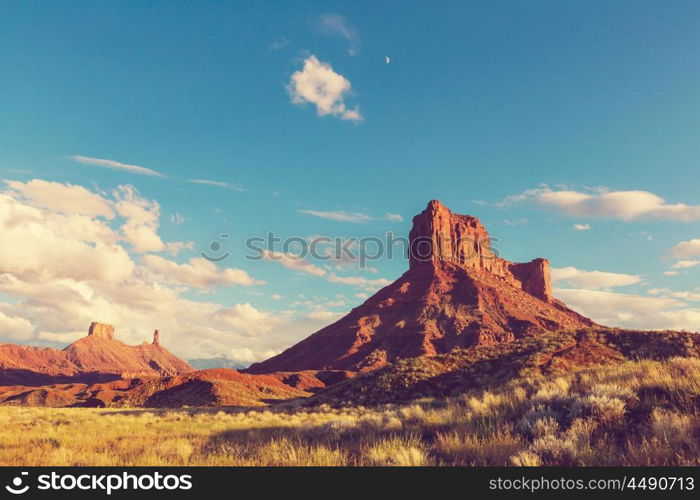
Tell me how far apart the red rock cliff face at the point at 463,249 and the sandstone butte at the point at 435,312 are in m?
0.40

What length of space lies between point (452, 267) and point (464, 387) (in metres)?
109

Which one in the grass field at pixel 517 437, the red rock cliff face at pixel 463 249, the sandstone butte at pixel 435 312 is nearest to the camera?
the grass field at pixel 517 437

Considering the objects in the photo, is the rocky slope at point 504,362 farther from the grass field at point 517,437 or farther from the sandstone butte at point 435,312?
the sandstone butte at point 435,312

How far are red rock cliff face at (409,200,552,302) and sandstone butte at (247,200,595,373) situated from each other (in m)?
0.40

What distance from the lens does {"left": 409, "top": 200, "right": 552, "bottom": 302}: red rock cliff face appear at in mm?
149125

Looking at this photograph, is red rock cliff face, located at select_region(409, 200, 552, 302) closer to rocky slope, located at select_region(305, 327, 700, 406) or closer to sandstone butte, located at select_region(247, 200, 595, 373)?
sandstone butte, located at select_region(247, 200, 595, 373)

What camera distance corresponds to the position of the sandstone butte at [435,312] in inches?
4016

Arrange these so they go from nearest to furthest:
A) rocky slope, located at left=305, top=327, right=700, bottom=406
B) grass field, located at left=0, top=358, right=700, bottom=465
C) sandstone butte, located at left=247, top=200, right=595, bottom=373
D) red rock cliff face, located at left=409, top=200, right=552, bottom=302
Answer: grass field, located at left=0, top=358, right=700, bottom=465 < rocky slope, located at left=305, top=327, right=700, bottom=406 < sandstone butte, located at left=247, top=200, right=595, bottom=373 < red rock cliff face, located at left=409, top=200, right=552, bottom=302

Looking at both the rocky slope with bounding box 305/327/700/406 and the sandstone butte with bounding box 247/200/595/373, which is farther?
the sandstone butte with bounding box 247/200/595/373

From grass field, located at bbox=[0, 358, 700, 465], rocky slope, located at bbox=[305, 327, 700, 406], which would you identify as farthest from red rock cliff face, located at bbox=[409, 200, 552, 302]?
grass field, located at bbox=[0, 358, 700, 465]

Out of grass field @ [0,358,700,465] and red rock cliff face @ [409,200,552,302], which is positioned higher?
red rock cliff face @ [409,200,552,302]

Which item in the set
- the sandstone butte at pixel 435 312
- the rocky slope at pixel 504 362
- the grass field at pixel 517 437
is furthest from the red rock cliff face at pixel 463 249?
the grass field at pixel 517 437
